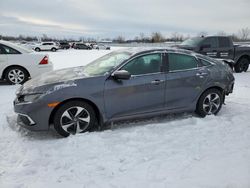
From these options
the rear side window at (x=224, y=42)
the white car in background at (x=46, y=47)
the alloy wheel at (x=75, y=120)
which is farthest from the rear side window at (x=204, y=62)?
the white car in background at (x=46, y=47)

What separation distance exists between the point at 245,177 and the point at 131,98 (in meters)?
2.11

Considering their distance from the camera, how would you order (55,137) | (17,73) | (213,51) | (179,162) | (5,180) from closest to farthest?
(5,180) → (179,162) → (55,137) → (17,73) → (213,51)

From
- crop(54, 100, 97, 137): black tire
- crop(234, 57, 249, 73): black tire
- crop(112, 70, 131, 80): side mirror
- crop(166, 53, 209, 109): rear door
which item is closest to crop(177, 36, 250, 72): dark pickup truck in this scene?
crop(234, 57, 249, 73): black tire

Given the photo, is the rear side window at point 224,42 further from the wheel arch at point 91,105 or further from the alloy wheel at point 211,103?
the wheel arch at point 91,105

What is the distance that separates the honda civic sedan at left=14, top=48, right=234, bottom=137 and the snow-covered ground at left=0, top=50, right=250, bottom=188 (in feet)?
0.89

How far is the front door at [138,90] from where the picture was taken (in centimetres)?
428

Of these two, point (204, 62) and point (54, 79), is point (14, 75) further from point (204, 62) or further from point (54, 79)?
point (204, 62)

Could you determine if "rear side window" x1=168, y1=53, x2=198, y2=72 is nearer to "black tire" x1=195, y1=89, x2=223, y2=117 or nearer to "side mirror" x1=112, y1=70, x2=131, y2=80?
"black tire" x1=195, y1=89, x2=223, y2=117

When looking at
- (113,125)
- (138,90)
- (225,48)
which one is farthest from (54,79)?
(225,48)

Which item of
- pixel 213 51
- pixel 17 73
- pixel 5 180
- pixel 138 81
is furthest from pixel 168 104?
pixel 213 51

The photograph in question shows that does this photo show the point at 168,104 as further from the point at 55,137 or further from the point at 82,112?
the point at 55,137

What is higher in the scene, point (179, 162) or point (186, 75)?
point (186, 75)

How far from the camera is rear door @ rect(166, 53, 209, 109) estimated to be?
4742 millimetres

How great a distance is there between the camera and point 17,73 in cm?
820
